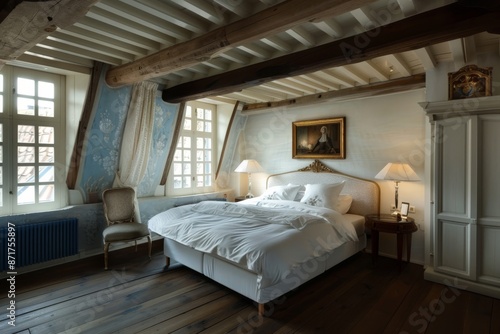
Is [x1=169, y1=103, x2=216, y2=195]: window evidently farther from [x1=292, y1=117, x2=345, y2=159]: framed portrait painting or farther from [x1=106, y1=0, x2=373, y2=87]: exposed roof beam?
[x1=106, y1=0, x2=373, y2=87]: exposed roof beam

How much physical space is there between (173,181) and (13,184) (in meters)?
2.22

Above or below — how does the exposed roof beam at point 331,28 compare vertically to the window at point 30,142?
above

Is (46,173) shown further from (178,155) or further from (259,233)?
(259,233)

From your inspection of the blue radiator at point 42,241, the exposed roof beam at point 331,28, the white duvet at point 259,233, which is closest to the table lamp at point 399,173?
the white duvet at point 259,233

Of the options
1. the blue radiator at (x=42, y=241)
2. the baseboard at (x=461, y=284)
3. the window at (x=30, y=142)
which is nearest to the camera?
the baseboard at (x=461, y=284)

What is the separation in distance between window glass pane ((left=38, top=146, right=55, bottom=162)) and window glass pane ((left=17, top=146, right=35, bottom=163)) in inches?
2.9

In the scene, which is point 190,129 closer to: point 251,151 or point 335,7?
point 251,151

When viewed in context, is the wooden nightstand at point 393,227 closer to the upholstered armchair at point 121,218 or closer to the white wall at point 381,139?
the white wall at point 381,139

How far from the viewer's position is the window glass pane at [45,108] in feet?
11.5

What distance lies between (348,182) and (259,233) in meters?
2.29

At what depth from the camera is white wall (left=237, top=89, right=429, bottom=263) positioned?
3711 millimetres

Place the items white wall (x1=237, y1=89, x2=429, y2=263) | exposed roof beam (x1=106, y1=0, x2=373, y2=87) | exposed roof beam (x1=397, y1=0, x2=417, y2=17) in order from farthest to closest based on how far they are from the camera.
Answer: white wall (x1=237, y1=89, x2=429, y2=263), exposed roof beam (x1=397, y1=0, x2=417, y2=17), exposed roof beam (x1=106, y1=0, x2=373, y2=87)

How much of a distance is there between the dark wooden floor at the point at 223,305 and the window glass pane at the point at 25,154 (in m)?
1.40

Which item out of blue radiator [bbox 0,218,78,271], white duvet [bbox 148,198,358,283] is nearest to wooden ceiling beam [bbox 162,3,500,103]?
white duvet [bbox 148,198,358,283]
